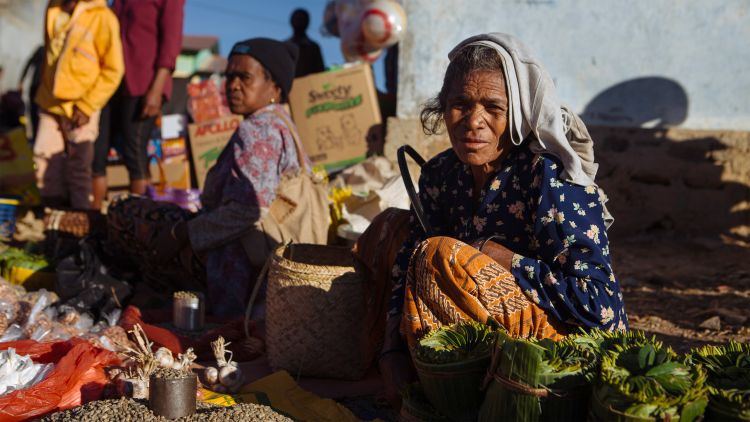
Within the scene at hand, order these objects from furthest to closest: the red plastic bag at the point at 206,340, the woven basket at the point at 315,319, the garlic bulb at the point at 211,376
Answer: the red plastic bag at the point at 206,340 < the woven basket at the point at 315,319 < the garlic bulb at the point at 211,376

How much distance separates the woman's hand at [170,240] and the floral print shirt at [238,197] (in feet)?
0.55

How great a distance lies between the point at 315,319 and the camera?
313 cm

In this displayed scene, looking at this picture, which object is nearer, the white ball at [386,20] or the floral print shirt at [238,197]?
the floral print shirt at [238,197]

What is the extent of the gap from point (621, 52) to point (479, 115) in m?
4.16

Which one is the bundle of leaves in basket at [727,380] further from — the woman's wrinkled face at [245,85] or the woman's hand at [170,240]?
the woman's hand at [170,240]

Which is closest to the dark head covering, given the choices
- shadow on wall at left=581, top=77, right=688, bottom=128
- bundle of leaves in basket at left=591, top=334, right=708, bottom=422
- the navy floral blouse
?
the navy floral blouse

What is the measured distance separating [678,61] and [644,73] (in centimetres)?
29

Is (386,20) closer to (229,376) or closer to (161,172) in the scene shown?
(161,172)

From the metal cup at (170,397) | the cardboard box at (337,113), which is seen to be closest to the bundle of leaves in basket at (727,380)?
the metal cup at (170,397)

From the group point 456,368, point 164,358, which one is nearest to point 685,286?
point 456,368

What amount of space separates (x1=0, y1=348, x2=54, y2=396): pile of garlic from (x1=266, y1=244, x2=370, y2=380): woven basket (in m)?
0.92

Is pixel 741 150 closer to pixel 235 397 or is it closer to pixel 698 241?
pixel 698 241

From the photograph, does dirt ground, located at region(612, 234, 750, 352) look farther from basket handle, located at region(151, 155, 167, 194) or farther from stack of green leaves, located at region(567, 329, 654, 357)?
basket handle, located at region(151, 155, 167, 194)

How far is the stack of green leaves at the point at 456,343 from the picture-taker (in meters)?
2.07
